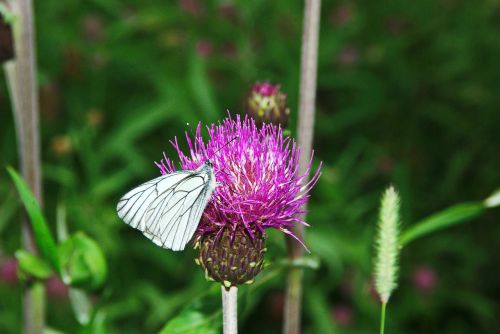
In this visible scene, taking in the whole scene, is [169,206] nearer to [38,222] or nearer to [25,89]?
[38,222]

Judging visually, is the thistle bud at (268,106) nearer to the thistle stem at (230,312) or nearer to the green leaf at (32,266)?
the thistle stem at (230,312)

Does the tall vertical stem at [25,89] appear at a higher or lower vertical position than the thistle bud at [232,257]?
higher

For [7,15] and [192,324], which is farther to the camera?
[7,15]

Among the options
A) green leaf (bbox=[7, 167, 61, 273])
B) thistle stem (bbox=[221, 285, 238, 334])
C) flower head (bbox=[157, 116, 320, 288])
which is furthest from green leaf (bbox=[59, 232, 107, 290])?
thistle stem (bbox=[221, 285, 238, 334])

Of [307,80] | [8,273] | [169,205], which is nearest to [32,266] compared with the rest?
[169,205]

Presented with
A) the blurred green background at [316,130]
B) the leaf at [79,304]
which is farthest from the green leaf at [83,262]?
the blurred green background at [316,130]

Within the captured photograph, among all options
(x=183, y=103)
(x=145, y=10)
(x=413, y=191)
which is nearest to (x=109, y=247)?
(x=183, y=103)
